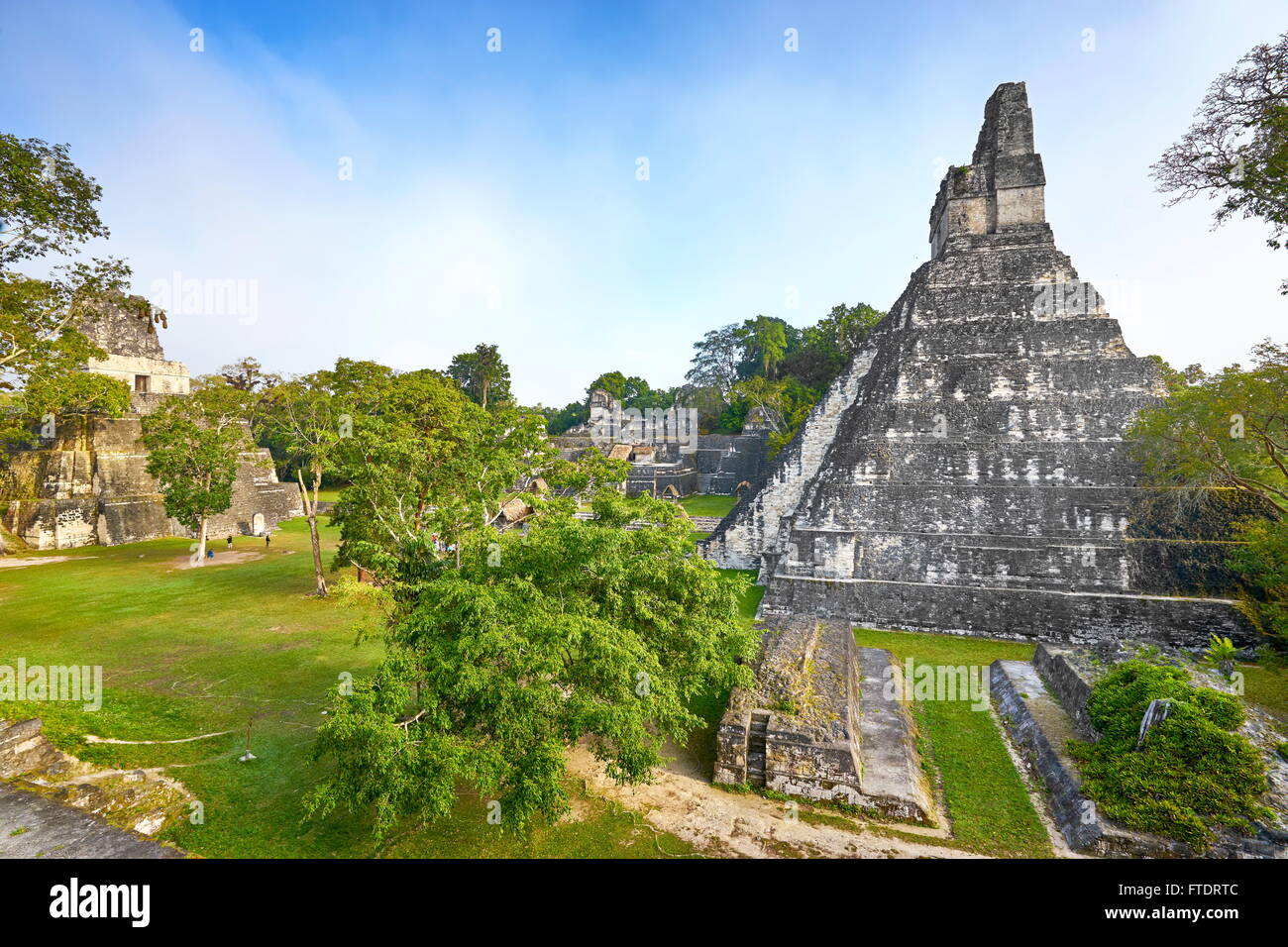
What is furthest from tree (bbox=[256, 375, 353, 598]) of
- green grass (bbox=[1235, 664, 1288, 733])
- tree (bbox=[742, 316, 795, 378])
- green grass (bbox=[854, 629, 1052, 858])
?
tree (bbox=[742, 316, 795, 378])

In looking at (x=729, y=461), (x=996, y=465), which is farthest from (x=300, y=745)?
(x=729, y=461)

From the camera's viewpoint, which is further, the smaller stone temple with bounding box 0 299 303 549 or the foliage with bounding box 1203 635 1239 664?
the smaller stone temple with bounding box 0 299 303 549

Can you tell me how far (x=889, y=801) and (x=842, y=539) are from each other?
25.5 feet

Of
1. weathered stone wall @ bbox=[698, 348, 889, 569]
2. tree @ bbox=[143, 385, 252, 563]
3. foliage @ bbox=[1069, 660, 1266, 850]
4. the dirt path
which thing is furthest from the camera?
weathered stone wall @ bbox=[698, 348, 889, 569]

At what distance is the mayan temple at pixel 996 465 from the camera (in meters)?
12.1

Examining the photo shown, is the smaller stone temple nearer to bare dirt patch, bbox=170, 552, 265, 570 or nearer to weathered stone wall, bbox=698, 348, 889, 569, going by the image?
bare dirt patch, bbox=170, 552, 265, 570

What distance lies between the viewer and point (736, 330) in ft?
225

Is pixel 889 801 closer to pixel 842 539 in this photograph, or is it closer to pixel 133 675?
pixel 842 539

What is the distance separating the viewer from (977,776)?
297 inches

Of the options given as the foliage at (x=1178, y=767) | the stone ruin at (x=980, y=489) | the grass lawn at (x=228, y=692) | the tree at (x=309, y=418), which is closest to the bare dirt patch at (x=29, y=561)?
the grass lawn at (x=228, y=692)

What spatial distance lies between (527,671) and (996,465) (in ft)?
42.7

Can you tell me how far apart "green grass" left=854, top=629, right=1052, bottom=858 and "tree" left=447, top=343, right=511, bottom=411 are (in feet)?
135

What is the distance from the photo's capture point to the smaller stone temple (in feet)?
76.4

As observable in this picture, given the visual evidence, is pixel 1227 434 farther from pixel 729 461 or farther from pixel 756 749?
pixel 729 461
